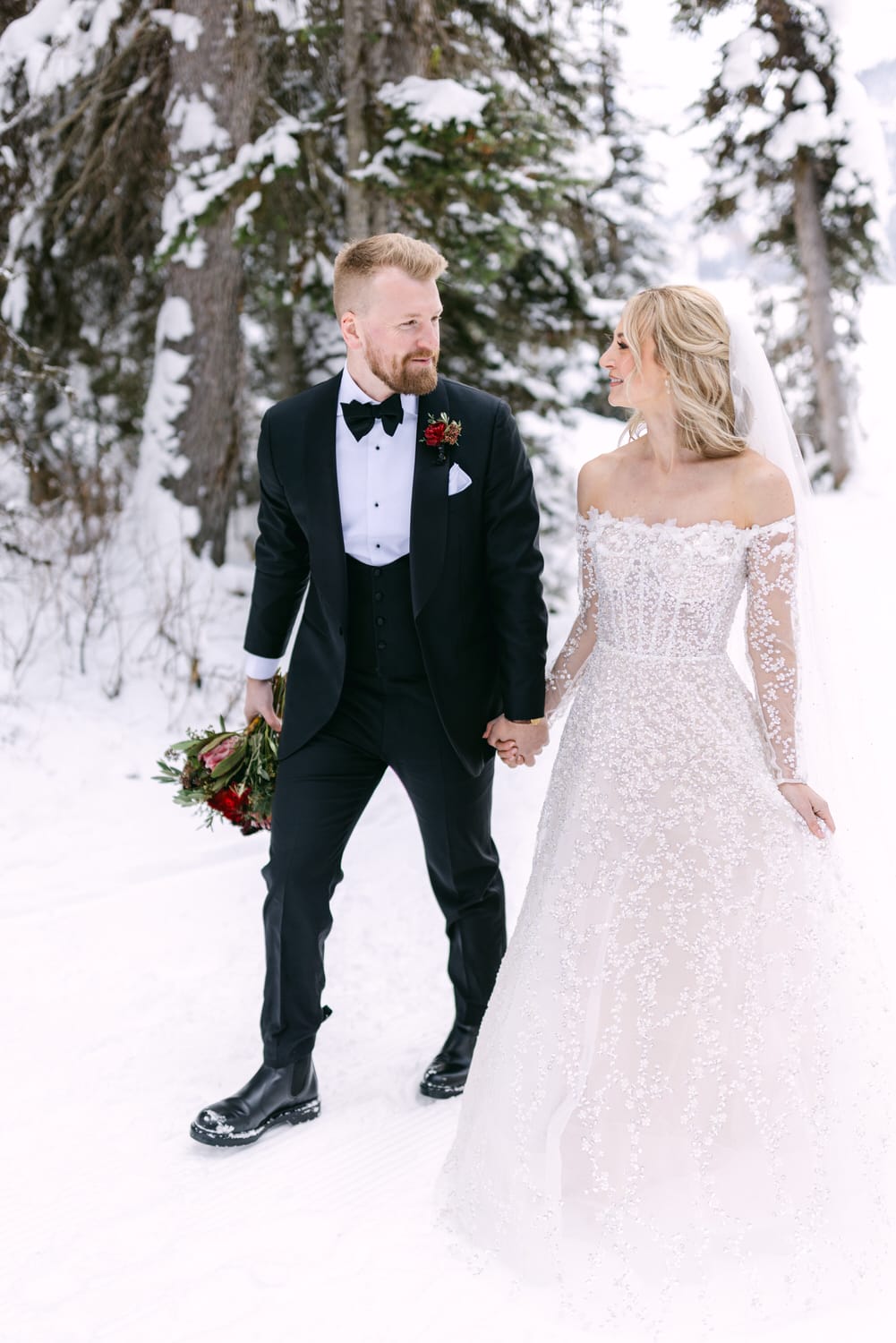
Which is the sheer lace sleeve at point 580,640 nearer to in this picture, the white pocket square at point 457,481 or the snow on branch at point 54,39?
the white pocket square at point 457,481

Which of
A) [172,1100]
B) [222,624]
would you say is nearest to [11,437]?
[222,624]

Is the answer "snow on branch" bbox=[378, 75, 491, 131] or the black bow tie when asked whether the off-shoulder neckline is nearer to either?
the black bow tie

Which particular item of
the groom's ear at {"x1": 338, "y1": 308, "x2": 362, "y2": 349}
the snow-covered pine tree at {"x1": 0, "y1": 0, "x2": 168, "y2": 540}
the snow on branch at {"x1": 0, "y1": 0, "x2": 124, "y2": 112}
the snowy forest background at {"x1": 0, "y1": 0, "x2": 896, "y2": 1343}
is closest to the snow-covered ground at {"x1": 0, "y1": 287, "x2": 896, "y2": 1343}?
the snowy forest background at {"x1": 0, "y1": 0, "x2": 896, "y2": 1343}

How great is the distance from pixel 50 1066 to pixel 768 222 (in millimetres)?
12975

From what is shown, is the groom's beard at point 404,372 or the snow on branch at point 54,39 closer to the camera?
the groom's beard at point 404,372

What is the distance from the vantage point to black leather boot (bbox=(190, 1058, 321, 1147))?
320 cm

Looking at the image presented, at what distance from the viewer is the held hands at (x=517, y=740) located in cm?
310

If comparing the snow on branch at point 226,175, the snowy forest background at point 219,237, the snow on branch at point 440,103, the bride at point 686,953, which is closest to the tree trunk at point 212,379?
the snowy forest background at point 219,237

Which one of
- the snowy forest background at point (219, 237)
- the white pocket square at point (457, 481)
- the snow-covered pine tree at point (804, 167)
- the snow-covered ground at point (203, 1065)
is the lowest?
the snow-covered ground at point (203, 1065)

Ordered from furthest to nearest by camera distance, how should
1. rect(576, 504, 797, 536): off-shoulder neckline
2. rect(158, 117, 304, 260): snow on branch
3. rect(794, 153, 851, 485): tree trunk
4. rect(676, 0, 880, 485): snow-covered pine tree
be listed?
rect(794, 153, 851, 485): tree trunk, rect(676, 0, 880, 485): snow-covered pine tree, rect(158, 117, 304, 260): snow on branch, rect(576, 504, 797, 536): off-shoulder neckline

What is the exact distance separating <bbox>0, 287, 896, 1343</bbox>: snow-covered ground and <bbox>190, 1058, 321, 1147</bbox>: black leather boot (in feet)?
0.17

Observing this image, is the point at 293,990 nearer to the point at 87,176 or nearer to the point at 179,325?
the point at 179,325

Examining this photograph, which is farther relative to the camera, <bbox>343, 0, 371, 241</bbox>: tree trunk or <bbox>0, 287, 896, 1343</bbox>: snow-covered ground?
<bbox>343, 0, 371, 241</bbox>: tree trunk

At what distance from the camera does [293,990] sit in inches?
128
